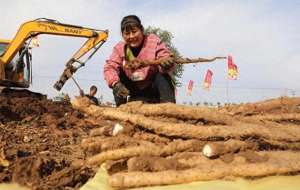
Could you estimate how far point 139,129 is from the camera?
3.08m

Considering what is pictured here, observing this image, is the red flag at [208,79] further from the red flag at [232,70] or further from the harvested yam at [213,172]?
the harvested yam at [213,172]

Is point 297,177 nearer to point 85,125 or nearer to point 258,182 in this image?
point 258,182

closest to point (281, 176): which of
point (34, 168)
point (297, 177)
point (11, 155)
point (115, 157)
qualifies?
point (297, 177)

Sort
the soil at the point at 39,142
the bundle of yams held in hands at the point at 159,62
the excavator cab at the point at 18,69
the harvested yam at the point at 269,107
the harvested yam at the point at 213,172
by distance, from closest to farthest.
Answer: the harvested yam at the point at 213,172 → the harvested yam at the point at 269,107 → the soil at the point at 39,142 → the bundle of yams held in hands at the point at 159,62 → the excavator cab at the point at 18,69

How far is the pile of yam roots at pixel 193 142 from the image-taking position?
8.48 feet

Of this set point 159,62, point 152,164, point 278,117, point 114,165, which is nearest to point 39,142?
point 159,62

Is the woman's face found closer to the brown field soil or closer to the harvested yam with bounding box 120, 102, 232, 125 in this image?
the brown field soil

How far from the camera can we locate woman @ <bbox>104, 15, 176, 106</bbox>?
3809 millimetres

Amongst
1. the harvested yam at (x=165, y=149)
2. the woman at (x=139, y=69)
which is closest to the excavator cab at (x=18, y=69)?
the woman at (x=139, y=69)

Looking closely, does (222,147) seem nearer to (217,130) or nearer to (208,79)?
(217,130)

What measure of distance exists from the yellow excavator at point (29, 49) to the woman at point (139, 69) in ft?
28.3

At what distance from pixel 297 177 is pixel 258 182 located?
196 millimetres

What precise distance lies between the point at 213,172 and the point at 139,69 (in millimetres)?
1483

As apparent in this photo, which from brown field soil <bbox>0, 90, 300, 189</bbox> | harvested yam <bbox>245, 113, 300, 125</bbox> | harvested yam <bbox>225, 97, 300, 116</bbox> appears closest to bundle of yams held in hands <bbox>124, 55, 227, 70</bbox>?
brown field soil <bbox>0, 90, 300, 189</bbox>
